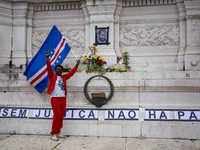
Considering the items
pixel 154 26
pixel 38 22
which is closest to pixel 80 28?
pixel 38 22

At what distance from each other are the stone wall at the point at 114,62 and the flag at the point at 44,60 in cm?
33

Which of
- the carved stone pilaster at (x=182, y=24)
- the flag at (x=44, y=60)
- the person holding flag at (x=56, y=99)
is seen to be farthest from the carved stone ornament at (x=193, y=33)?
the person holding flag at (x=56, y=99)

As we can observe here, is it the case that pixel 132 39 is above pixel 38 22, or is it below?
below

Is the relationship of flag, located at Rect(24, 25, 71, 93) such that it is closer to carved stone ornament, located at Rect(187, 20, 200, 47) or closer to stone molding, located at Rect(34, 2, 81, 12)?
stone molding, located at Rect(34, 2, 81, 12)

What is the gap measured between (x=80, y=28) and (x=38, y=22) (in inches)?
81.2

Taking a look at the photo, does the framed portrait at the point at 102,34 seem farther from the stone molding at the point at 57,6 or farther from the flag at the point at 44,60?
the flag at the point at 44,60

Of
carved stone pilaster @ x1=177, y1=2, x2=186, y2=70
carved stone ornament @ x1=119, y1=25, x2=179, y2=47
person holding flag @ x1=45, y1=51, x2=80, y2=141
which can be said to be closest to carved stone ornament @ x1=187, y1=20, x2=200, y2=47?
carved stone pilaster @ x1=177, y1=2, x2=186, y2=70

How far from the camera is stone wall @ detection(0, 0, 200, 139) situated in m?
5.46

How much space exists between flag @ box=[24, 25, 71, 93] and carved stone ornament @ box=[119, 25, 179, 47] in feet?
11.2

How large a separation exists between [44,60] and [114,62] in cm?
306

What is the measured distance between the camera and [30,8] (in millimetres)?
9172

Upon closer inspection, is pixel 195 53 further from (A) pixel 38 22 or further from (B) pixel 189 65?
(A) pixel 38 22

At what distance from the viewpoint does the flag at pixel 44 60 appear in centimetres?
599

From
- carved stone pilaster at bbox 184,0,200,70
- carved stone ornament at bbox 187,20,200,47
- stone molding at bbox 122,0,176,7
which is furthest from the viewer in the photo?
stone molding at bbox 122,0,176,7
